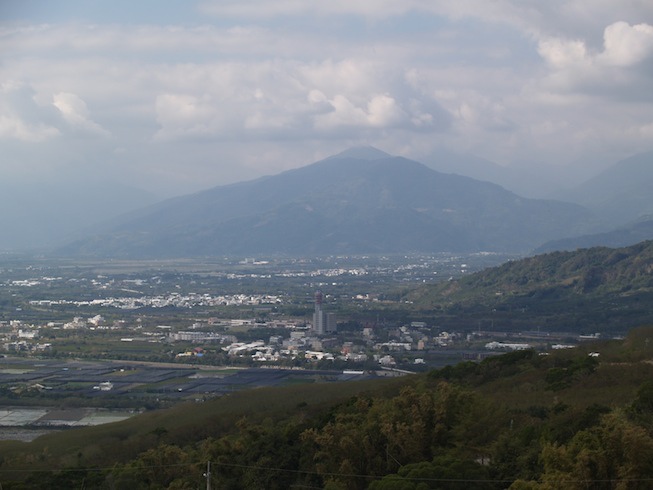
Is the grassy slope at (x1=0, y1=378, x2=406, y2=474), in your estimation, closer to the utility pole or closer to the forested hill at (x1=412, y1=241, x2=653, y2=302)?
the utility pole

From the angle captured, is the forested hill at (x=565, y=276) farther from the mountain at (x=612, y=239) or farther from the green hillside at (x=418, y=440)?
the mountain at (x=612, y=239)

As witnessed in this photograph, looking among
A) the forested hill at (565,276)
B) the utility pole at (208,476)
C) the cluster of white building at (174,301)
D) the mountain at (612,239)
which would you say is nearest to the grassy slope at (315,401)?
the utility pole at (208,476)

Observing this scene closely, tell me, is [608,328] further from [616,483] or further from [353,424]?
[616,483]

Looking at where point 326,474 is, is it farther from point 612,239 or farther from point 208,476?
point 612,239

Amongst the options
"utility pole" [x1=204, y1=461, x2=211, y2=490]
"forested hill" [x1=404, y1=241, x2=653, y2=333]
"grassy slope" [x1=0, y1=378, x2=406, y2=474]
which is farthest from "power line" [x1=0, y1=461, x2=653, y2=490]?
"forested hill" [x1=404, y1=241, x2=653, y2=333]

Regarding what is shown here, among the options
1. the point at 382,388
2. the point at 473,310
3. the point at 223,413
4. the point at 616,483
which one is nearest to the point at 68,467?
the point at 223,413
